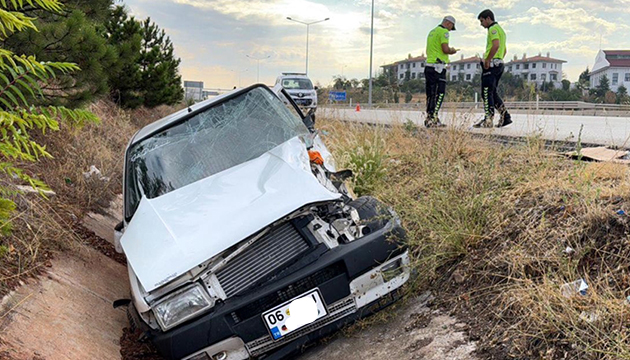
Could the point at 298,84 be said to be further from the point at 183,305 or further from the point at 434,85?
the point at 183,305

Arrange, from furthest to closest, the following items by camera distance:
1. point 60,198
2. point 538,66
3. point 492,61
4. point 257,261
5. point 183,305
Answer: point 538,66 < point 492,61 < point 60,198 < point 257,261 < point 183,305

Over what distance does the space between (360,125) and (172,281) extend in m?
6.56

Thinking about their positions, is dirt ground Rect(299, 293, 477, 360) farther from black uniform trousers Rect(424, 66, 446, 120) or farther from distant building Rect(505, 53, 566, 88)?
distant building Rect(505, 53, 566, 88)

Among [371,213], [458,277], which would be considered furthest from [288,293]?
[458,277]

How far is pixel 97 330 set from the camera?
398cm

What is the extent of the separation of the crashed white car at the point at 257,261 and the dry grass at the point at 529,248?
51 cm

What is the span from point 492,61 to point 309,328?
7142 millimetres

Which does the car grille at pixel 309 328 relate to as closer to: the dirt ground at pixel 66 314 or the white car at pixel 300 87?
the dirt ground at pixel 66 314

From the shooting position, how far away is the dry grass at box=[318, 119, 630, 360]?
272 centimetres

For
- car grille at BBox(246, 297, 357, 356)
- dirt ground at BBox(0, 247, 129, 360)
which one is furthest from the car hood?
A: dirt ground at BBox(0, 247, 129, 360)

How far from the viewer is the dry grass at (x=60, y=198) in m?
4.18

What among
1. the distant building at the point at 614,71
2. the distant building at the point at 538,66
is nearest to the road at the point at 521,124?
the distant building at the point at 614,71

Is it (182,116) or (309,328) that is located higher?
(182,116)

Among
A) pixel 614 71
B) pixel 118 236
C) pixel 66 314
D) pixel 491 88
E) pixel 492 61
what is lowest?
pixel 66 314
